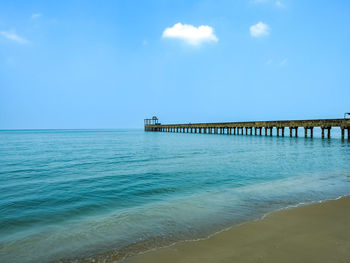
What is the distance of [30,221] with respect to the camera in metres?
5.98

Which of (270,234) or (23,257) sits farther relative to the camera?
(270,234)

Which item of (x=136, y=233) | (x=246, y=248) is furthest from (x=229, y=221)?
(x=136, y=233)

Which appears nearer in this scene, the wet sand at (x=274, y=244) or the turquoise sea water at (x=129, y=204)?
the wet sand at (x=274, y=244)

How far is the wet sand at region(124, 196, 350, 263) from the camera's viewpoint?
12.3ft

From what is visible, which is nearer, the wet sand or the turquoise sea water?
the wet sand

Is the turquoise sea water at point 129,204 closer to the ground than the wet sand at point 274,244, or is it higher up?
closer to the ground

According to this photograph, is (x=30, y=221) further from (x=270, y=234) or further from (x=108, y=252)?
(x=270, y=234)

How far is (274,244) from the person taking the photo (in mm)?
4176

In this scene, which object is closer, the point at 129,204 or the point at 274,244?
the point at 274,244

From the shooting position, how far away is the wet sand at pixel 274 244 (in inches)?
147

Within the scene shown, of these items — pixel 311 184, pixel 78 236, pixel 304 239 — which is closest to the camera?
pixel 304 239

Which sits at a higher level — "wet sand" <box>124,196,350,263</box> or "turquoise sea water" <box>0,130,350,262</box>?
"wet sand" <box>124,196,350,263</box>

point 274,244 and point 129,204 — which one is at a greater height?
point 274,244

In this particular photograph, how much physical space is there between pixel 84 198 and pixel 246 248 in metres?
5.61
